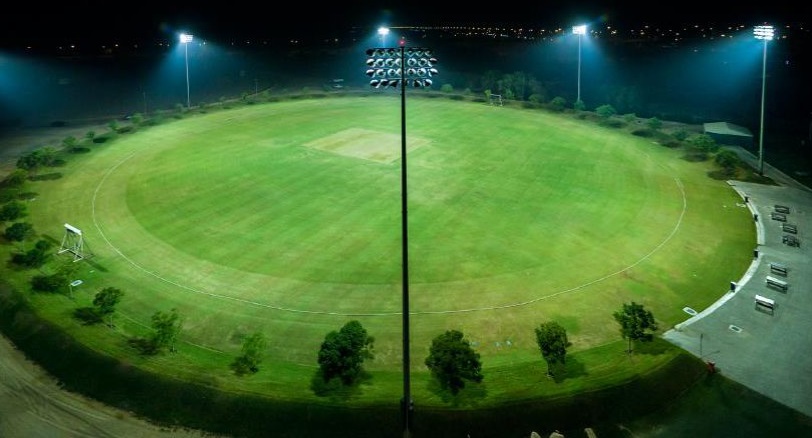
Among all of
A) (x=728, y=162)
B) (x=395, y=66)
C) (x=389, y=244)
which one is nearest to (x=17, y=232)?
(x=389, y=244)

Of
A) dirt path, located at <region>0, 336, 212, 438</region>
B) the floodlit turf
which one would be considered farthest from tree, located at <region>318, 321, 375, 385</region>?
dirt path, located at <region>0, 336, 212, 438</region>

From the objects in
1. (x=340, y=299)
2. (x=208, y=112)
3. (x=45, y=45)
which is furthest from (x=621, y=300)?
(x=45, y=45)

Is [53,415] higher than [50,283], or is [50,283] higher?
[50,283]

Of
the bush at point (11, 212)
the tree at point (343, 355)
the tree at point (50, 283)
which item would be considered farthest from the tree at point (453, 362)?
the bush at point (11, 212)

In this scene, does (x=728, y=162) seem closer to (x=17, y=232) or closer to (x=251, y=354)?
(x=251, y=354)

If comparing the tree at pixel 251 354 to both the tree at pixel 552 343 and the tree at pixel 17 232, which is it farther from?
the tree at pixel 17 232

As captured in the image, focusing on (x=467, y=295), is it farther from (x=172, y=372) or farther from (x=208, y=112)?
(x=208, y=112)

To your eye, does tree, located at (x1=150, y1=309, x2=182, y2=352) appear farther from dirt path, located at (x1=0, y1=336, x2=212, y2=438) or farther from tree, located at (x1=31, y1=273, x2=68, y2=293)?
tree, located at (x1=31, y1=273, x2=68, y2=293)
